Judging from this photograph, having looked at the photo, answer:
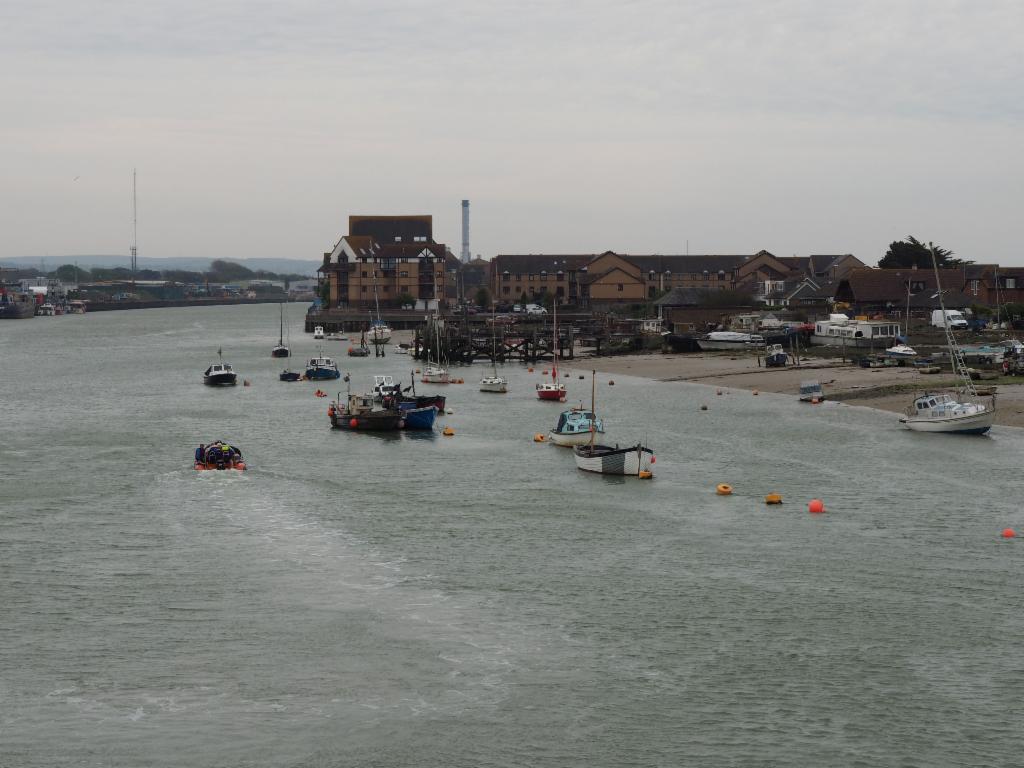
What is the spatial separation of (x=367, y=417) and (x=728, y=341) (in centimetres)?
6241

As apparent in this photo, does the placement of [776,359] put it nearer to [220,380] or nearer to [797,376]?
[797,376]

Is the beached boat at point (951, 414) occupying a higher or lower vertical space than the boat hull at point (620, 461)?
higher

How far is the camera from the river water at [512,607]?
3008cm

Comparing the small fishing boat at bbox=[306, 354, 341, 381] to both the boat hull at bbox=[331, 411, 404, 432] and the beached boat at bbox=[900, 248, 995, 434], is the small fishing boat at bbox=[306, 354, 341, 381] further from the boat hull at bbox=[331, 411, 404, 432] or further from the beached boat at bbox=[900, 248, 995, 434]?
the beached boat at bbox=[900, 248, 995, 434]

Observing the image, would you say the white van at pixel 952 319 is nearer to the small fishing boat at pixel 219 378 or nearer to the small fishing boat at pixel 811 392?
the small fishing boat at pixel 811 392

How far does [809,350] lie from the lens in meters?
121

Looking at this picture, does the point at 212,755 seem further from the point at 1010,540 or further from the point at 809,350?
the point at 809,350

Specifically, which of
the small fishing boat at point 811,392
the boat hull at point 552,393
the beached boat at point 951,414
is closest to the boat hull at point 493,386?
the boat hull at point 552,393

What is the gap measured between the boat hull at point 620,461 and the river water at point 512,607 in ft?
3.12

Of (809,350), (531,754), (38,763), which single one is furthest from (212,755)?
(809,350)

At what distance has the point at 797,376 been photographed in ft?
337

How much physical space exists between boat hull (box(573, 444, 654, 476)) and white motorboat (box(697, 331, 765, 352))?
229 feet

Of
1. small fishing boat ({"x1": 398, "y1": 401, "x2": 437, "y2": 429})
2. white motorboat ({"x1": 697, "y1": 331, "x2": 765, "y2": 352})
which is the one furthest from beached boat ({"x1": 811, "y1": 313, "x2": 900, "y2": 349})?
small fishing boat ({"x1": 398, "y1": 401, "x2": 437, "y2": 429})

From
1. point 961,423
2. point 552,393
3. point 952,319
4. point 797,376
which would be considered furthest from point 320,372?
point 961,423
